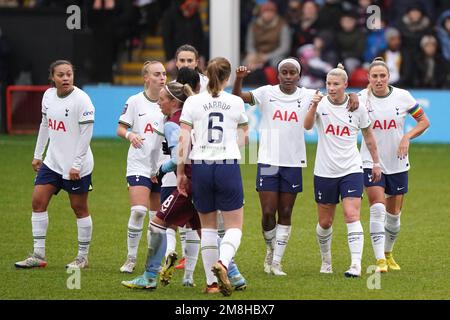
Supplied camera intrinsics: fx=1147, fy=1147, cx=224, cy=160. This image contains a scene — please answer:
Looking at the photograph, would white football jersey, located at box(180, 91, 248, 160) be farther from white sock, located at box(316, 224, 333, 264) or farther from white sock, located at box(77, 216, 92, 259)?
white sock, located at box(77, 216, 92, 259)

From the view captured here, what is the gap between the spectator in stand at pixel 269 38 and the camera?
1011 inches

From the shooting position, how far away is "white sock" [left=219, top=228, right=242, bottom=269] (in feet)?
32.0

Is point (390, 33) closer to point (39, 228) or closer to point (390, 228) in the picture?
point (390, 228)

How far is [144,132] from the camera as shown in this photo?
11656 mm

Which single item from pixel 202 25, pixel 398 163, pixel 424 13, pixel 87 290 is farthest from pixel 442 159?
pixel 87 290

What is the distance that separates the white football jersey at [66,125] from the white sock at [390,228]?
3178 mm

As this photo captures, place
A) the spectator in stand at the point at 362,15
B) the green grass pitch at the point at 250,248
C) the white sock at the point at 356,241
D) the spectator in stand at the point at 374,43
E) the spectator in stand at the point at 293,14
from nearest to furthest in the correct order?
the green grass pitch at the point at 250,248 → the white sock at the point at 356,241 → the spectator in stand at the point at 374,43 → the spectator in stand at the point at 362,15 → the spectator in stand at the point at 293,14

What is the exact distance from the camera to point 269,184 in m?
11.4

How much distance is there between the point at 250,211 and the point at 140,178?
15.8 ft

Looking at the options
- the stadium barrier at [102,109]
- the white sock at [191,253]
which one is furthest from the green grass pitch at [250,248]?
the stadium barrier at [102,109]

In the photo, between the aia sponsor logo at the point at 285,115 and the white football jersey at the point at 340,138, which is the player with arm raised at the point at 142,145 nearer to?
the aia sponsor logo at the point at 285,115

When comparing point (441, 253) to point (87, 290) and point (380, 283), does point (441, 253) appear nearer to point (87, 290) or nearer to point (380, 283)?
point (380, 283)

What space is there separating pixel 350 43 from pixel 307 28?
1.05m

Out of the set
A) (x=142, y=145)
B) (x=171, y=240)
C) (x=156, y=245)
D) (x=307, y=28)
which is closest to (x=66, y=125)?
(x=142, y=145)
